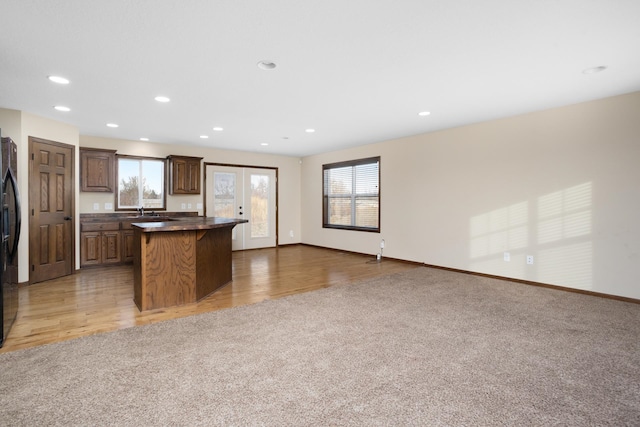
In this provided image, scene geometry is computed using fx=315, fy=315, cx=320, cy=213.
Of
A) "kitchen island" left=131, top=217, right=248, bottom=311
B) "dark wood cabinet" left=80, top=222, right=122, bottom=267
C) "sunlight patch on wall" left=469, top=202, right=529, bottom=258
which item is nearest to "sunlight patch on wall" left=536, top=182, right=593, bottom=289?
"sunlight patch on wall" left=469, top=202, right=529, bottom=258

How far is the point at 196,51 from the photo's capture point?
266 centimetres

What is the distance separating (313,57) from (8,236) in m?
3.05

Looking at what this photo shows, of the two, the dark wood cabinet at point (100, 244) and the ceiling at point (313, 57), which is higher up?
the ceiling at point (313, 57)

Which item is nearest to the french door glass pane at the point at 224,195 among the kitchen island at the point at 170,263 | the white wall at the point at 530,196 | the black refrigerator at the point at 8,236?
the kitchen island at the point at 170,263

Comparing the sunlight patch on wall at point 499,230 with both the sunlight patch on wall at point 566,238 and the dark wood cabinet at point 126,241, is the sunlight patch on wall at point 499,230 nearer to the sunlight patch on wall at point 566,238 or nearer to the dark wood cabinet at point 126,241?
the sunlight patch on wall at point 566,238

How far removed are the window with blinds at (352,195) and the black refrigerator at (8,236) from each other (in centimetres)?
557

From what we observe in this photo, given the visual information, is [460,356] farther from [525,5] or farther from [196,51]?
[196,51]

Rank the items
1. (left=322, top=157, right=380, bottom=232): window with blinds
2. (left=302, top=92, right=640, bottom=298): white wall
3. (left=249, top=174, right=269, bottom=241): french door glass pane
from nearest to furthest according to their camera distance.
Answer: (left=302, top=92, right=640, bottom=298): white wall, (left=322, top=157, right=380, bottom=232): window with blinds, (left=249, top=174, right=269, bottom=241): french door glass pane

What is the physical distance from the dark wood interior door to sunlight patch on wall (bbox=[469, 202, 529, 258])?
6.55 metres

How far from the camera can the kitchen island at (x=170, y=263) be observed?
3434 millimetres

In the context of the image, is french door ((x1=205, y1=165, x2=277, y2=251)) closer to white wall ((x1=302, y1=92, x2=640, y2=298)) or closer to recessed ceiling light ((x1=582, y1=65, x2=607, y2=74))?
white wall ((x1=302, y1=92, x2=640, y2=298))

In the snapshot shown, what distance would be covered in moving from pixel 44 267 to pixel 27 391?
141 inches

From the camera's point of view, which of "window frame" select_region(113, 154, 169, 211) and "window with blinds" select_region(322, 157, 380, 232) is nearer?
"window frame" select_region(113, 154, 169, 211)

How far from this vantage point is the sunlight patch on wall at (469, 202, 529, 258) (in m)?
4.58
